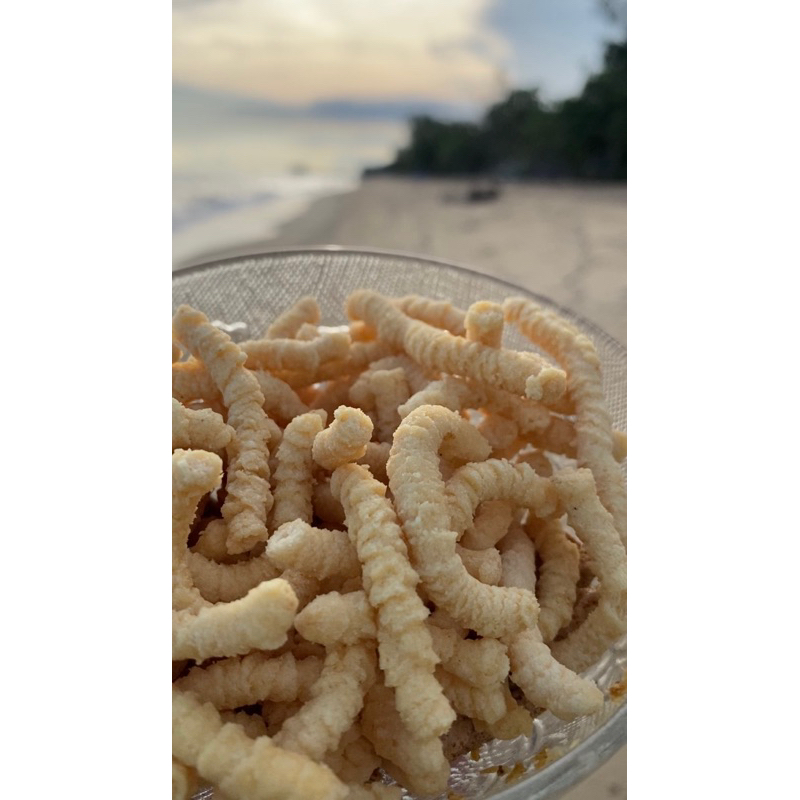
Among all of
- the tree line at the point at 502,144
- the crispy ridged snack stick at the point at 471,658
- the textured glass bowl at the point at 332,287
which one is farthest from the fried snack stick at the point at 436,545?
the tree line at the point at 502,144

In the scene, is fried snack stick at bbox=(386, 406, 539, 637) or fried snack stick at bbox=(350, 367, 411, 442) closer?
fried snack stick at bbox=(386, 406, 539, 637)

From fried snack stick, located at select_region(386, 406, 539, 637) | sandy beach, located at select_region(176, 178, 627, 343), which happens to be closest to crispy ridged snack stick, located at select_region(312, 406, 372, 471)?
fried snack stick, located at select_region(386, 406, 539, 637)

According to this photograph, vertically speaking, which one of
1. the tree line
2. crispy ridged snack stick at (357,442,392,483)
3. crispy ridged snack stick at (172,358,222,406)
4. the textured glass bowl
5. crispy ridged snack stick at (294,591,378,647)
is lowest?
crispy ridged snack stick at (294,591,378,647)

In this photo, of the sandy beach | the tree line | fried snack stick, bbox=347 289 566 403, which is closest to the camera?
fried snack stick, bbox=347 289 566 403

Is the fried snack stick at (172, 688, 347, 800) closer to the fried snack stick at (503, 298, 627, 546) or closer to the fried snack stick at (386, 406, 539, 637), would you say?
the fried snack stick at (386, 406, 539, 637)

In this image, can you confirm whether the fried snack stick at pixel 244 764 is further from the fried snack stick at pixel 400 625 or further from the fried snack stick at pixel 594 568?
the fried snack stick at pixel 594 568

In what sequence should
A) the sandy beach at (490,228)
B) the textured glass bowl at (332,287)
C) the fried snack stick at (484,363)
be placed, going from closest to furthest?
the fried snack stick at (484,363), the textured glass bowl at (332,287), the sandy beach at (490,228)

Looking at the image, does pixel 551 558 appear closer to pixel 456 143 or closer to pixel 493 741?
pixel 493 741
